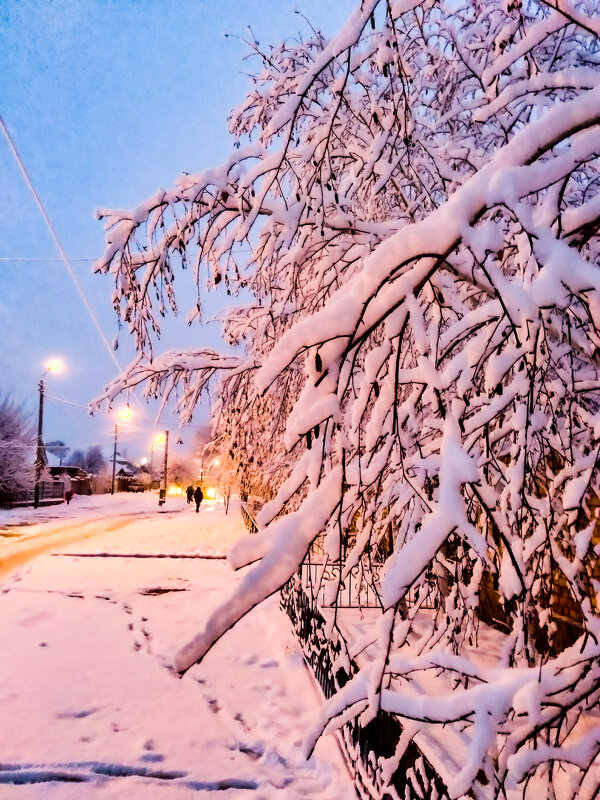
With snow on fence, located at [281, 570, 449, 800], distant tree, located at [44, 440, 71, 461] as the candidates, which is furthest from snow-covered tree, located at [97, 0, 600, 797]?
distant tree, located at [44, 440, 71, 461]

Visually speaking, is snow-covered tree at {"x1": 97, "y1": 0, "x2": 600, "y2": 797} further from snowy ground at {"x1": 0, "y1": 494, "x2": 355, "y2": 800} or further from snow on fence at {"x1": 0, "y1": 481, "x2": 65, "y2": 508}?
snow on fence at {"x1": 0, "y1": 481, "x2": 65, "y2": 508}

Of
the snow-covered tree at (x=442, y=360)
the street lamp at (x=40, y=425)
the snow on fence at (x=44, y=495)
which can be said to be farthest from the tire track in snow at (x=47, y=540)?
the snow-covered tree at (x=442, y=360)

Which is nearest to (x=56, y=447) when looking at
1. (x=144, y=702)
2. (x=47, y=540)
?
(x=47, y=540)

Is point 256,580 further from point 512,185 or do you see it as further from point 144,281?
point 144,281

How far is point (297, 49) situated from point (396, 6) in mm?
3231

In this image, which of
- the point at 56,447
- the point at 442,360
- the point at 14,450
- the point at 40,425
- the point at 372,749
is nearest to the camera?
the point at 442,360

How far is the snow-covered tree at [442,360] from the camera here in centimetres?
129

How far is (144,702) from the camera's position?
4945mm

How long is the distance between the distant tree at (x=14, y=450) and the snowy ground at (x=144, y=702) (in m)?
22.9

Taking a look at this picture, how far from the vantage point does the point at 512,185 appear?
4.30 feet

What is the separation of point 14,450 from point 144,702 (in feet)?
101

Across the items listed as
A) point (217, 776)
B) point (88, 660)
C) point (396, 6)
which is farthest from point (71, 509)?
point (396, 6)

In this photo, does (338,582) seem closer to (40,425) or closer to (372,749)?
(372,749)

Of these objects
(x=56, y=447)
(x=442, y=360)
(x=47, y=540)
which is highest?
(x=56, y=447)
